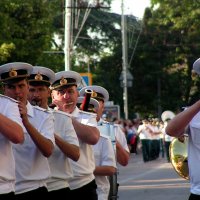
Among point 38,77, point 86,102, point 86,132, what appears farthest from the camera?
point 86,102

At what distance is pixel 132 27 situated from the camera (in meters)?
66.8

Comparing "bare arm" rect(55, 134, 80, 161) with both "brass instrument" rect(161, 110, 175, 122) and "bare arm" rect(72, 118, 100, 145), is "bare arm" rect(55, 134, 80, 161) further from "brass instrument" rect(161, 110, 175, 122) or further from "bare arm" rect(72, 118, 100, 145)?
"brass instrument" rect(161, 110, 175, 122)

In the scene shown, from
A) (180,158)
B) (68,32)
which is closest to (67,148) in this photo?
(180,158)

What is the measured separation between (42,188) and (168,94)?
60553 mm

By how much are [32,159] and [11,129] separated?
0.95m

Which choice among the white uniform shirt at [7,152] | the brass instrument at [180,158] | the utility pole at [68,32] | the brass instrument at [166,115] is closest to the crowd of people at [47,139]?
the white uniform shirt at [7,152]

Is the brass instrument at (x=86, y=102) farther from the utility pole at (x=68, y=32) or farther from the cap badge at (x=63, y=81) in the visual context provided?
the utility pole at (x=68, y=32)

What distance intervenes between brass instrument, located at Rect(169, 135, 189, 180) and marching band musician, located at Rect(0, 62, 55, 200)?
57.6 inches

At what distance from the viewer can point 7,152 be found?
18.6ft

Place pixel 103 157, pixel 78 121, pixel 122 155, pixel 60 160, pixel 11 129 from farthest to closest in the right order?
pixel 122 155 < pixel 103 157 < pixel 78 121 < pixel 60 160 < pixel 11 129

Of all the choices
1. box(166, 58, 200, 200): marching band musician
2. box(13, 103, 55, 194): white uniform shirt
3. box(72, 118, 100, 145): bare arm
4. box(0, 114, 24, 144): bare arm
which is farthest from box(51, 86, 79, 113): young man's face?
box(0, 114, 24, 144): bare arm

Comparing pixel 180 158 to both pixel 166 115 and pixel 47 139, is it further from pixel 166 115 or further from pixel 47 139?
pixel 166 115

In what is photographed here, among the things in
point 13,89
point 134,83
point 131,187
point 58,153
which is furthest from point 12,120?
point 134,83

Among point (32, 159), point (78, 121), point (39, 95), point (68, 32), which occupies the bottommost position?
point (32, 159)
